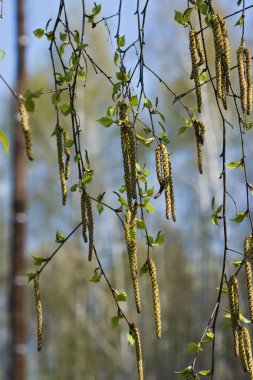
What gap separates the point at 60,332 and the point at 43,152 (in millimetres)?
3042

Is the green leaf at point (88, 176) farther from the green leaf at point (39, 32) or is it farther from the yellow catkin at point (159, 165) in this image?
the green leaf at point (39, 32)

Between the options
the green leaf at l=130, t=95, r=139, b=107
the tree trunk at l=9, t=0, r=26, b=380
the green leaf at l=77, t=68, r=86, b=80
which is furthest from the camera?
the tree trunk at l=9, t=0, r=26, b=380

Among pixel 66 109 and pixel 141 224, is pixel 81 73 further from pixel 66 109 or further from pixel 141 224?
pixel 141 224

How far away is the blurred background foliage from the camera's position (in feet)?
27.3

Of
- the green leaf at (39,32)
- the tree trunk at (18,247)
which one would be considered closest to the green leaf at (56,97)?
the green leaf at (39,32)

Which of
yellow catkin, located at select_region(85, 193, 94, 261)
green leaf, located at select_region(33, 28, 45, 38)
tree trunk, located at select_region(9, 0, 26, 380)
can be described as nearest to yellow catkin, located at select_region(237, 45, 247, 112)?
yellow catkin, located at select_region(85, 193, 94, 261)

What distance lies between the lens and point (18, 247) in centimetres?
416

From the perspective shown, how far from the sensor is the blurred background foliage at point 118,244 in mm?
8336

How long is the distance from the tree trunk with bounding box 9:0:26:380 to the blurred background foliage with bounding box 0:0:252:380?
3.82 metres

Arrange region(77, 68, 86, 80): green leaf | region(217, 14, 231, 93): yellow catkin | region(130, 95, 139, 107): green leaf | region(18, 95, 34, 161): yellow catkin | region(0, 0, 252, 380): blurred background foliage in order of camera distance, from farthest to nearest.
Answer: region(0, 0, 252, 380): blurred background foliage → region(77, 68, 86, 80): green leaf → region(130, 95, 139, 107): green leaf → region(217, 14, 231, 93): yellow catkin → region(18, 95, 34, 161): yellow catkin

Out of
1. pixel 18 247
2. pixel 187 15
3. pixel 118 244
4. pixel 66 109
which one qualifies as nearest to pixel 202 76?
pixel 187 15

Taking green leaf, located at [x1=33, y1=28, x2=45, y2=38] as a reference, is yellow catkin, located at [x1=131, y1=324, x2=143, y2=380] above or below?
below

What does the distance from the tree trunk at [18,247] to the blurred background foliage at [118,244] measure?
382 centimetres

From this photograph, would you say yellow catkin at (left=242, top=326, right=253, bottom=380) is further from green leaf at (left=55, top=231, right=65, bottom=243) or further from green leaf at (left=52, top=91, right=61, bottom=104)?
green leaf at (left=52, top=91, right=61, bottom=104)
